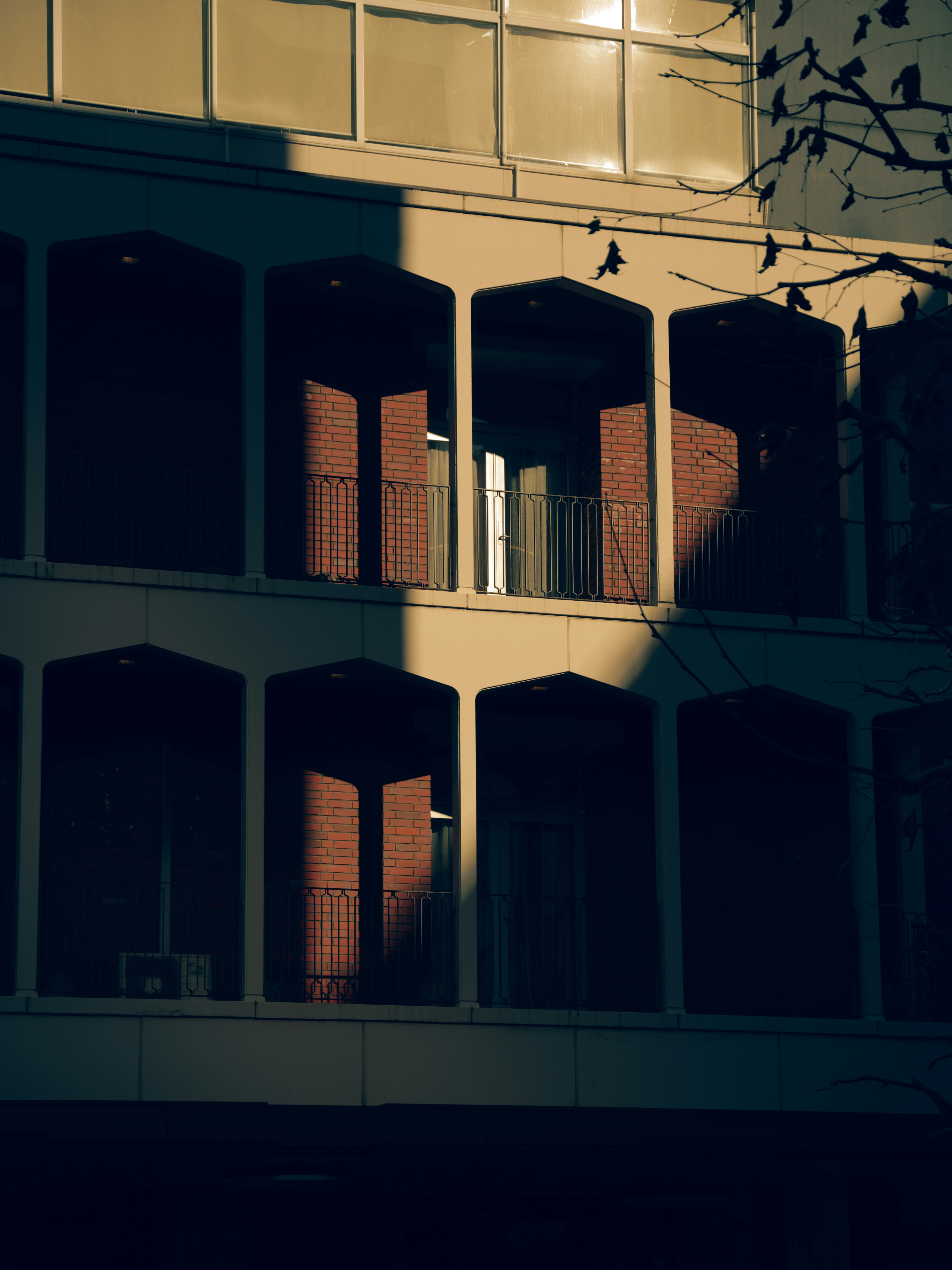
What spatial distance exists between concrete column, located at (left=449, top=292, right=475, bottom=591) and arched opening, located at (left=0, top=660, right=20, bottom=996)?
3937mm

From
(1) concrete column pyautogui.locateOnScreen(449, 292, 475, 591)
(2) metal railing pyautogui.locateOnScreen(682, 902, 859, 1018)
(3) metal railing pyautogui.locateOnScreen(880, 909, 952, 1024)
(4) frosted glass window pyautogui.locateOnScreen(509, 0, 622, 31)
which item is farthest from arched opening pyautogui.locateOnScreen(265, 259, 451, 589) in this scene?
(3) metal railing pyautogui.locateOnScreen(880, 909, 952, 1024)

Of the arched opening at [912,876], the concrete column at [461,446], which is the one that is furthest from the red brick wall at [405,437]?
the arched opening at [912,876]

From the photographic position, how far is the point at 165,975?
50.6 feet

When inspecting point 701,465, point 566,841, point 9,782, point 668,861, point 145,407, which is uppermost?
point 145,407

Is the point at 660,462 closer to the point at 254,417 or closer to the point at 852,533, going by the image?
the point at 852,533

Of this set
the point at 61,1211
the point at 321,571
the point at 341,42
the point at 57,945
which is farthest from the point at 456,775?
the point at 341,42

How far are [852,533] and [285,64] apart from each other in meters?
6.91

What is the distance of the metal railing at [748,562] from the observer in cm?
1727

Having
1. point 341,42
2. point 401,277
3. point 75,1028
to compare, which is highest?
point 341,42

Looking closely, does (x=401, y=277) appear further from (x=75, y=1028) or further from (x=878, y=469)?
(x=75, y=1028)

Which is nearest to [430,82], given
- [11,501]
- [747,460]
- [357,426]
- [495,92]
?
[495,92]

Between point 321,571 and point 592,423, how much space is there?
10.9 feet

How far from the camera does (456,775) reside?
51.1ft

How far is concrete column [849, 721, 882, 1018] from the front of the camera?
16.0m
